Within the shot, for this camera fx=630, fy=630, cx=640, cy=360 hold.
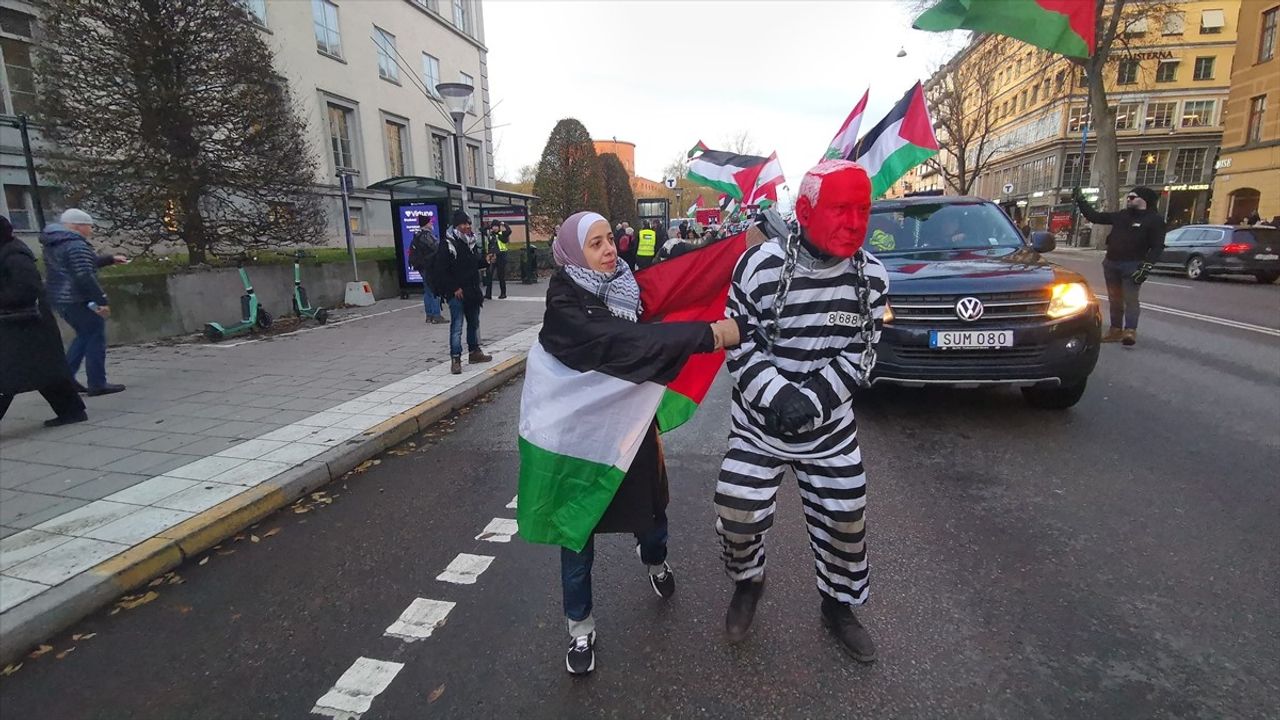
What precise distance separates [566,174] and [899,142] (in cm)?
Answer: 2395

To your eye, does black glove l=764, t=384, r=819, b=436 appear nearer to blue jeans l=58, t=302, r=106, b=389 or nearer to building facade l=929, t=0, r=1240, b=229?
blue jeans l=58, t=302, r=106, b=389

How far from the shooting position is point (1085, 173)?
5212 centimetres

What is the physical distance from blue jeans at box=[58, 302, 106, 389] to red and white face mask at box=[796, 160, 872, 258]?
7702 millimetres

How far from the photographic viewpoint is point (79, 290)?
656 cm

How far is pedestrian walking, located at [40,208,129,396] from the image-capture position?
655 cm

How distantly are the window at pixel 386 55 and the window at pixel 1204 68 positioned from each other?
58.5 meters

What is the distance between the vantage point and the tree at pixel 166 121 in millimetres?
9195

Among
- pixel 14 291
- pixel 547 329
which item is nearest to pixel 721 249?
pixel 547 329

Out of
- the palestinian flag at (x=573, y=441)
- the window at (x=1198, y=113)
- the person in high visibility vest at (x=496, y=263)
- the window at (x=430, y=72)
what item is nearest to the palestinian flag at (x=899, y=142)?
the palestinian flag at (x=573, y=441)

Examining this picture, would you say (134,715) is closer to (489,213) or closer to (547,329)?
(547,329)

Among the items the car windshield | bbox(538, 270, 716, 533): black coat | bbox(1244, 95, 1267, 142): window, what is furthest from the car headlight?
bbox(1244, 95, 1267, 142): window

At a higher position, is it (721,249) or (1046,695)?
(721,249)

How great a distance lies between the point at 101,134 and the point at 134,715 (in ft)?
34.1

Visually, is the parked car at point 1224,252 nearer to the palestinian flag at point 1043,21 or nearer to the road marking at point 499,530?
the palestinian flag at point 1043,21
